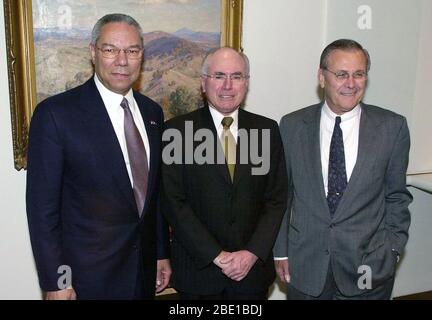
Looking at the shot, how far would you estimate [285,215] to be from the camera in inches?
89.8

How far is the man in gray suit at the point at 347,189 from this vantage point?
6.87 feet

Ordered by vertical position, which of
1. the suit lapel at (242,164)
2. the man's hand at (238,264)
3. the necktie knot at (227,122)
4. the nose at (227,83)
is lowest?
the man's hand at (238,264)

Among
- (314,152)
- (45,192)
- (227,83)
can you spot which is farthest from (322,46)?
(45,192)

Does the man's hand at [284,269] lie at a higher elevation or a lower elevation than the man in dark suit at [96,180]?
lower

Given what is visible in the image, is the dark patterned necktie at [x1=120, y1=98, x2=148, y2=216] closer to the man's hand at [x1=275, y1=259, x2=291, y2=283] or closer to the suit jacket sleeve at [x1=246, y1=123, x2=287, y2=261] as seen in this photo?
the suit jacket sleeve at [x1=246, y1=123, x2=287, y2=261]

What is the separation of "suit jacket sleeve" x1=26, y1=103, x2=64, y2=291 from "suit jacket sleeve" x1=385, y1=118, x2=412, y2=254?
150 cm

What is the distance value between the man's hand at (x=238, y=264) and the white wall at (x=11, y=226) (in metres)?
1.27

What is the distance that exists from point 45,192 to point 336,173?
1289mm

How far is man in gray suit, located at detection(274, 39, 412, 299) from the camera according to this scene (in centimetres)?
209

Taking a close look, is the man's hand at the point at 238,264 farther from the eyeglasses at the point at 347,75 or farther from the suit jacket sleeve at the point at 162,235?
the eyeglasses at the point at 347,75

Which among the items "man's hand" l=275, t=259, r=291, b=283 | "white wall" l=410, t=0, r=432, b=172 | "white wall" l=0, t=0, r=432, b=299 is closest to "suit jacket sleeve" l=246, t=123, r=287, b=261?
"man's hand" l=275, t=259, r=291, b=283

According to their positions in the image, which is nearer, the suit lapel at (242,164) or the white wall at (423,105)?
the suit lapel at (242,164)

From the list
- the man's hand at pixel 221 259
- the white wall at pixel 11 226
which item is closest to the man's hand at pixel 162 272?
the man's hand at pixel 221 259
